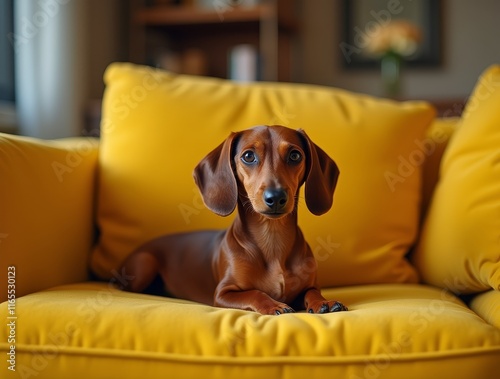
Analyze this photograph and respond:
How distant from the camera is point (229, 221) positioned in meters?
1.80

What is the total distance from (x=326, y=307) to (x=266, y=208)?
0.74ft

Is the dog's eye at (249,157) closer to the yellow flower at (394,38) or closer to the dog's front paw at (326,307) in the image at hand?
the dog's front paw at (326,307)

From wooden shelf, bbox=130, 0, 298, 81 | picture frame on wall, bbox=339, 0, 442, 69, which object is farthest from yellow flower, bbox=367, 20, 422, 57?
wooden shelf, bbox=130, 0, 298, 81

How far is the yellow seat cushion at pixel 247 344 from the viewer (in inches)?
45.9

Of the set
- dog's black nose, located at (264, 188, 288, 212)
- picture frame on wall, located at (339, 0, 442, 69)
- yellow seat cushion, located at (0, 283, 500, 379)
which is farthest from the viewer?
picture frame on wall, located at (339, 0, 442, 69)

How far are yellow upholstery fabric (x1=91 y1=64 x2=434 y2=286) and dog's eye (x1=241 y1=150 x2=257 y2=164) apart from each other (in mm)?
351

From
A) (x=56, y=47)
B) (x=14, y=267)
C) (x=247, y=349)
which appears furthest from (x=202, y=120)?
(x=56, y=47)

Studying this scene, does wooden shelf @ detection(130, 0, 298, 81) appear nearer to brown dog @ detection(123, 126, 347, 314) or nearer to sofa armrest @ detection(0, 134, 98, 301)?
sofa armrest @ detection(0, 134, 98, 301)

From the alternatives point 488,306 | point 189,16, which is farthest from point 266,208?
point 189,16

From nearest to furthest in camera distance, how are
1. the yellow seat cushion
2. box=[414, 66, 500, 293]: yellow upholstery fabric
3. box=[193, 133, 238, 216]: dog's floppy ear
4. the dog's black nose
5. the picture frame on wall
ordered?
the yellow seat cushion
the dog's black nose
box=[193, 133, 238, 216]: dog's floppy ear
box=[414, 66, 500, 293]: yellow upholstery fabric
the picture frame on wall

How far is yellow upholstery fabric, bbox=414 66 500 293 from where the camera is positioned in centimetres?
152

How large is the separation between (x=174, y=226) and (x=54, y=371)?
643 millimetres

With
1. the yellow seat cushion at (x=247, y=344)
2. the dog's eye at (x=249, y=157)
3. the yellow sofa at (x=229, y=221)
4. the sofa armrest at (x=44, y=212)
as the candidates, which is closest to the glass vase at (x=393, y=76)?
the yellow sofa at (x=229, y=221)

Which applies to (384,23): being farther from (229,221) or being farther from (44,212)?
(44,212)
